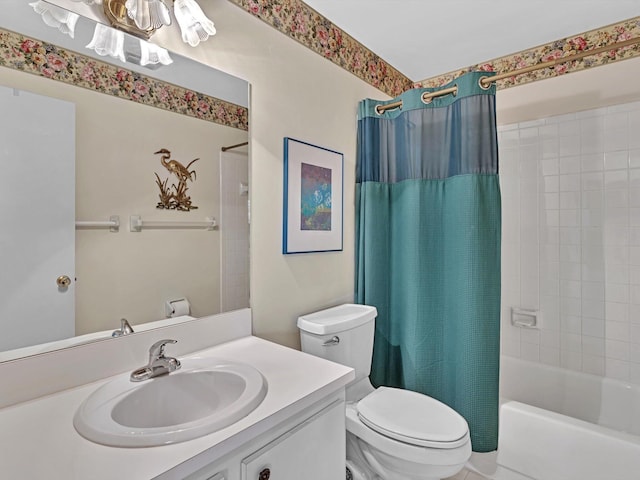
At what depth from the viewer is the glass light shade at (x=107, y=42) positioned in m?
1.07

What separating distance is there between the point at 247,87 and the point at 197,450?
136 centimetres

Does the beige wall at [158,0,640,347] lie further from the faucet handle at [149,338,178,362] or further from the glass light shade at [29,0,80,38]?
the faucet handle at [149,338,178,362]

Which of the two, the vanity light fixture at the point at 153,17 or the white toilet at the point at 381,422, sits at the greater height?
the vanity light fixture at the point at 153,17

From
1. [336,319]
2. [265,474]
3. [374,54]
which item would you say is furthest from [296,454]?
[374,54]

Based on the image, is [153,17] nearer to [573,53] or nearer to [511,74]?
[511,74]

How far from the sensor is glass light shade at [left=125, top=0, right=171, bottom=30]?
3.63 ft

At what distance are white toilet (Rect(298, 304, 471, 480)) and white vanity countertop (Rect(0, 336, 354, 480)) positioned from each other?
1.42 feet

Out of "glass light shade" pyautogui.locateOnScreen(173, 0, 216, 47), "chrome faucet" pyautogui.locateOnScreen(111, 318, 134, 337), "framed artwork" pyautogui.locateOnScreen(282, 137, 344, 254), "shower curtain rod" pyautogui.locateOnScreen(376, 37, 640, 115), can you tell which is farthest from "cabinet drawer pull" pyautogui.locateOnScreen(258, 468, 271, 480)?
"shower curtain rod" pyautogui.locateOnScreen(376, 37, 640, 115)

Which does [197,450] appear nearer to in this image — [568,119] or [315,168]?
[315,168]

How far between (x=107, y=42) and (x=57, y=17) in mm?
130

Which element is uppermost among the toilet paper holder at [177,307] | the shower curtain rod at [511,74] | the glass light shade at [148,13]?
the shower curtain rod at [511,74]

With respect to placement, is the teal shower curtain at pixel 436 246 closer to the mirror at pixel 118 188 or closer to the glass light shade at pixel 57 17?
the mirror at pixel 118 188

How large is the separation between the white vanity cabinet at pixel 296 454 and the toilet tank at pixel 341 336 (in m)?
0.46

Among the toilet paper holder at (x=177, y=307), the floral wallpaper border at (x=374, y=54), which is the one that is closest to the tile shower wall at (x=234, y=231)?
the toilet paper holder at (x=177, y=307)
